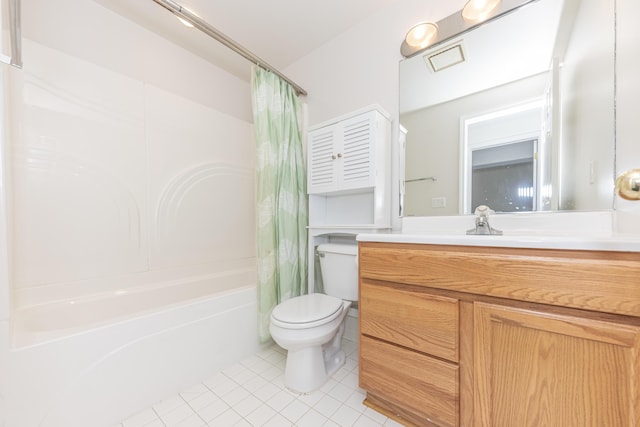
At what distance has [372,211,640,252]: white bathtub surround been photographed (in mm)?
634

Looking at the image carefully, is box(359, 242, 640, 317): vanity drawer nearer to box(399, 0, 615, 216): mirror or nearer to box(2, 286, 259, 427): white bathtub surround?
box(399, 0, 615, 216): mirror

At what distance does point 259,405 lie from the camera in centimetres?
109

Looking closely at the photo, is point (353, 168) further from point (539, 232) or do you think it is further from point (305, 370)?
point (305, 370)

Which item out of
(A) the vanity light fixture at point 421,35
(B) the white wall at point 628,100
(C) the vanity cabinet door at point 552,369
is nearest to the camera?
(C) the vanity cabinet door at point 552,369

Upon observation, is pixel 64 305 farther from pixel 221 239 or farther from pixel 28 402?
pixel 221 239

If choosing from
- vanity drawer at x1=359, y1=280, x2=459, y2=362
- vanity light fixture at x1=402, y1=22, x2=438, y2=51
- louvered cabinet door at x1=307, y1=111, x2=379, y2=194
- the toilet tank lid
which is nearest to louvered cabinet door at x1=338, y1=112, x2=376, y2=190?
louvered cabinet door at x1=307, y1=111, x2=379, y2=194

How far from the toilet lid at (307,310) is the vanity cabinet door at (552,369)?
649 mm

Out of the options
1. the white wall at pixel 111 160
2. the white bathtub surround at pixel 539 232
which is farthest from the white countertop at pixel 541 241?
the white wall at pixel 111 160

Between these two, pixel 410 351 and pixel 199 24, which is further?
pixel 199 24

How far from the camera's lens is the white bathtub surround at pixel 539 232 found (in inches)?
25.0

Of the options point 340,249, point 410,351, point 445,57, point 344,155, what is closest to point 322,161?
point 344,155

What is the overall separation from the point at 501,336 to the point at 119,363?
4.90 feet

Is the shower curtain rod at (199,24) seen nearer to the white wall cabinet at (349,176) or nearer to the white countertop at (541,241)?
the white wall cabinet at (349,176)

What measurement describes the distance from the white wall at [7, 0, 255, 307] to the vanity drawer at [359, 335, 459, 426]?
1.45 metres
